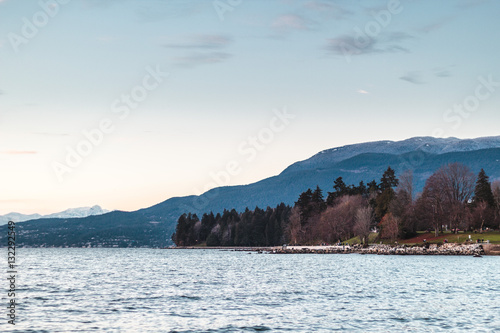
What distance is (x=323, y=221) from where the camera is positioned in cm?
18100

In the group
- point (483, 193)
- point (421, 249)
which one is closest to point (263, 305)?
point (421, 249)

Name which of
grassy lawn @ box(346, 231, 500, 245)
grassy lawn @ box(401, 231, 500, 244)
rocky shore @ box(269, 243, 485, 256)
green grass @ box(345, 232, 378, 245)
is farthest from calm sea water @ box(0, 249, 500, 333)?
green grass @ box(345, 232, 378, 245)

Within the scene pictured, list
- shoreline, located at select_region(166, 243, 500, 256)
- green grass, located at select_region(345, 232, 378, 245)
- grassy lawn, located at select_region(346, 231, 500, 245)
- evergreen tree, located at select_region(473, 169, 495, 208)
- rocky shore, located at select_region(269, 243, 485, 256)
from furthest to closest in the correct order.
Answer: green grass, located at select_region(345, 232, 378, 245), evergreen tree, located at select_region(473, 169, 495, 208), grassy lawn, located at select_region(346, 231, 500, 245), rocky shore, located at select_region(269, 243, 485, 256), shoreline, located at select_region(166, 243, 500, 256)

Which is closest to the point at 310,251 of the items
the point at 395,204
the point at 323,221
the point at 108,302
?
the point at 323,221

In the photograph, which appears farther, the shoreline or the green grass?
the green grass

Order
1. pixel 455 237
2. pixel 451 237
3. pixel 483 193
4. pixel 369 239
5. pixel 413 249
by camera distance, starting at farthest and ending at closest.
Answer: pixel 369 239
pixel 483 193
pixel 451 237
pixel 455 237
pixel 413 249

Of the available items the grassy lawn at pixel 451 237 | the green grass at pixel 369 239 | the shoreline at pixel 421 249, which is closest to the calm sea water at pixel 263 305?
the shoreline at pixel 421 249

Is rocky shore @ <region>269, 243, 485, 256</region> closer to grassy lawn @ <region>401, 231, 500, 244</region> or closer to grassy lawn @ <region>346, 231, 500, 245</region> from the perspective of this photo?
grassy lawn @ <region>346, 231, 500, 245</region>

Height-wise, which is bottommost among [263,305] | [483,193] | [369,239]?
[263,305]

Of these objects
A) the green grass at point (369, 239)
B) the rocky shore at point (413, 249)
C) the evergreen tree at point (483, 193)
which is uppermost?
the evergreen tree at point (483, 193)

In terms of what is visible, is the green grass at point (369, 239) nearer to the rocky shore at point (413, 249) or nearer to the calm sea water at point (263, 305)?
the rocky shore at point (413, 249)

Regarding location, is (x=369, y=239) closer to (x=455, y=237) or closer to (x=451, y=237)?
(x=451, y=237)

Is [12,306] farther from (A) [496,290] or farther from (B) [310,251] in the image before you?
(B) [310,251]

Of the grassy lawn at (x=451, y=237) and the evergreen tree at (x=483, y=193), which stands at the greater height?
the evergreen tree at (x=483, y=193)
